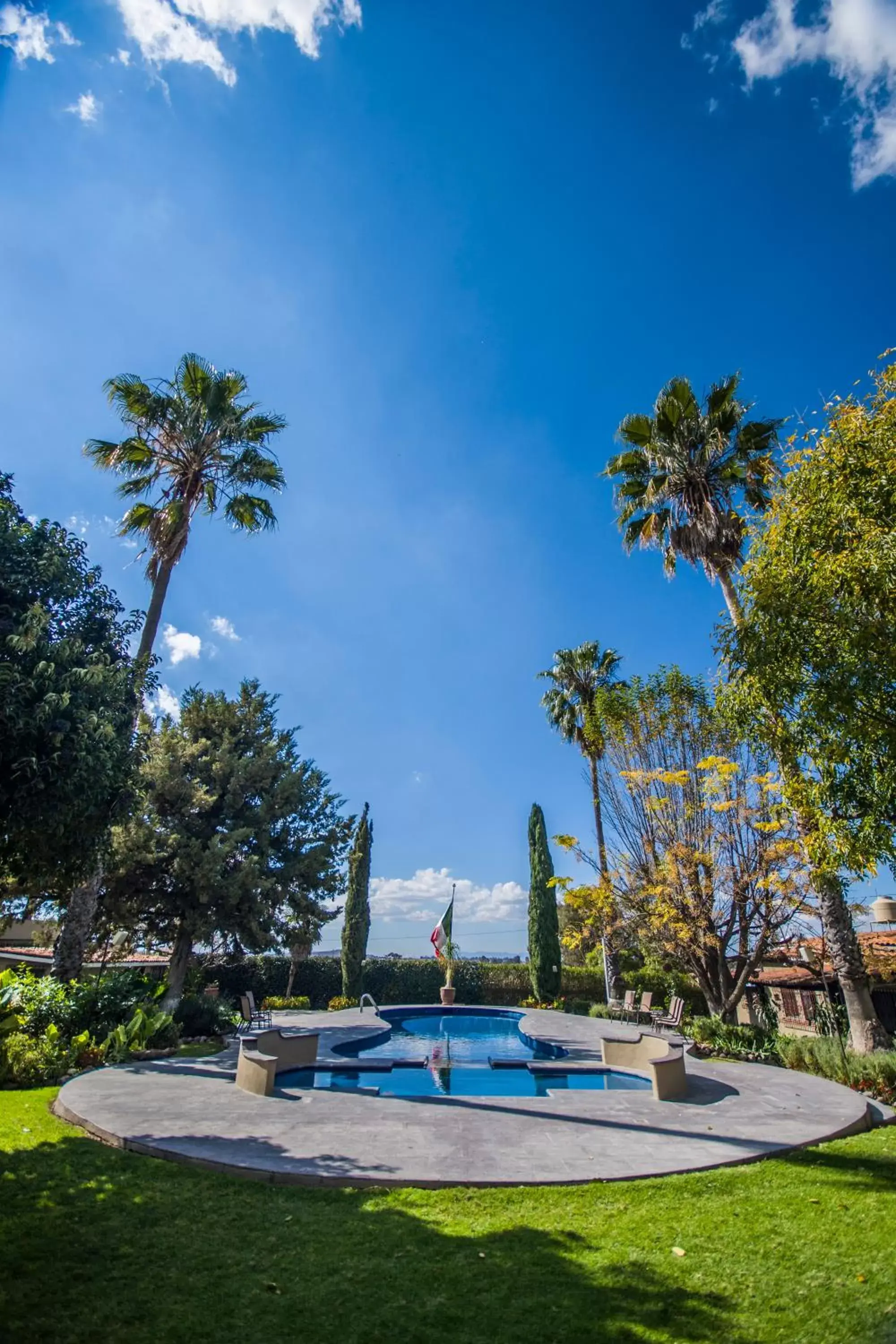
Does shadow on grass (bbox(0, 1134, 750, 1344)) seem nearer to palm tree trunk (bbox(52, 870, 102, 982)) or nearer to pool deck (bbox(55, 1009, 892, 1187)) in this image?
pool deck (bbox(55, 1009, 892, 1187))

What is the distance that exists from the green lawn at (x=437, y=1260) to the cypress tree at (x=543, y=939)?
2353 cm

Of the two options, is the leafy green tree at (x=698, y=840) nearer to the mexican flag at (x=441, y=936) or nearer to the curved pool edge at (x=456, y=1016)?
the curved pool edge at (x=456, y=1016)

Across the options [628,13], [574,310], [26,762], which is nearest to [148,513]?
[574,310]

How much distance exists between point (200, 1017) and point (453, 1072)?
6651 mm

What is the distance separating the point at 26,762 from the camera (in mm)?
6094

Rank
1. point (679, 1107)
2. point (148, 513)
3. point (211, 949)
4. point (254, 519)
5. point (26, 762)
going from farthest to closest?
point (211, 949), point (254, 519), point (148, 513), point (679, 1107), point (26, 762)

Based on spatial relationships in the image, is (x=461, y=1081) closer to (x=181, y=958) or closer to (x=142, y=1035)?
(x=142, y=1035)

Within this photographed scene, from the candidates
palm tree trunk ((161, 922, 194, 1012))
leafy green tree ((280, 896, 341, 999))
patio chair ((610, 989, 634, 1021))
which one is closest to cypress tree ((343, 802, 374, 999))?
leafy green tree ((280, 896, 341, 999))

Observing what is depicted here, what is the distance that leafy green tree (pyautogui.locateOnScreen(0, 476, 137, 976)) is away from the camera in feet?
20.5

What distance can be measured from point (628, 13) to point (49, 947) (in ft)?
113

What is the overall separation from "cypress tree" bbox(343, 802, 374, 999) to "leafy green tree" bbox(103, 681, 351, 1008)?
11.7 feet

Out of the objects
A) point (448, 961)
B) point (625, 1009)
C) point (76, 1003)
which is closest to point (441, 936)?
point (448, 961)

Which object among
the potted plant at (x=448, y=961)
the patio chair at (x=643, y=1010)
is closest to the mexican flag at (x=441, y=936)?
the potted plant at (x=448, y=961)

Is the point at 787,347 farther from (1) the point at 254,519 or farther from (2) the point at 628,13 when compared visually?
(1) the point at 254,519
